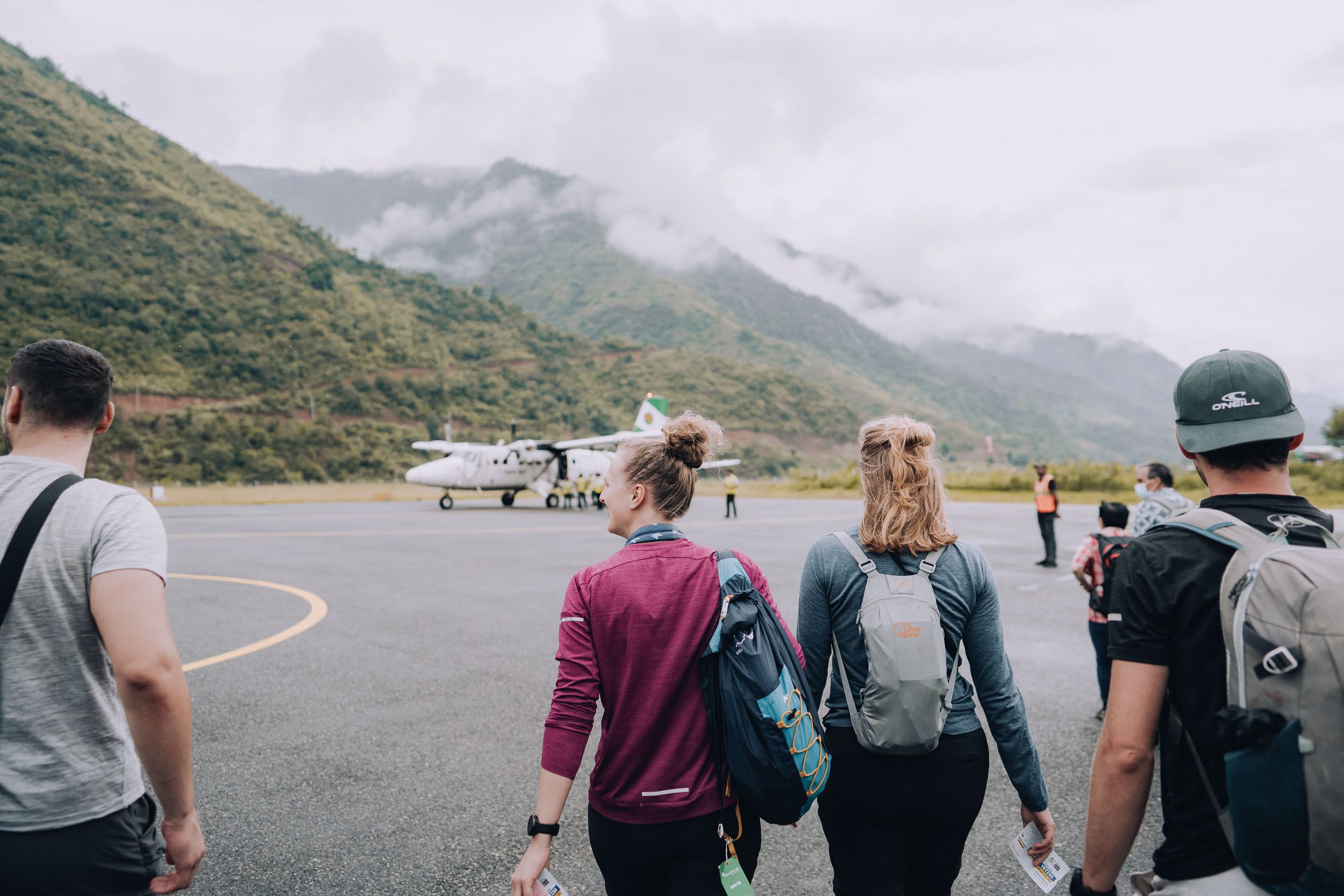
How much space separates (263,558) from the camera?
12.9 meters

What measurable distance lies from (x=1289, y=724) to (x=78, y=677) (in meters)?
2.51

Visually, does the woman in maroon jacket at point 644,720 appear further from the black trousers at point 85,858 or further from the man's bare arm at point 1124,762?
the black trousers at point 85,858

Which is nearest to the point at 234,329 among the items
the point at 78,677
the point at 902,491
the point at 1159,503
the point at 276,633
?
the point at 276,633

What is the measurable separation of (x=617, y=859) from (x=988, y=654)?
121 centimetres

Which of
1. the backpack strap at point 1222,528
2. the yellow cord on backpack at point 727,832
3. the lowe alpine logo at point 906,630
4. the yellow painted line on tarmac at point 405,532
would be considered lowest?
the yellow painted line on tarmac at point 405,532

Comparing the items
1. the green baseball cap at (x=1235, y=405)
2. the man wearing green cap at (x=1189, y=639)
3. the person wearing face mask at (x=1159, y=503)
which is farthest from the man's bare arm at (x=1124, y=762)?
the person wearing face mask at (x=1159, y=503)

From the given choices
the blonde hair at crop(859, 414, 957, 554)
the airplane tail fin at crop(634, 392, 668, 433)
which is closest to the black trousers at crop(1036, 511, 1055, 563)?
the blonde hair at crop(859, 414, 957, 554)

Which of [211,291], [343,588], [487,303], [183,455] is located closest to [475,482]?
[343,588]

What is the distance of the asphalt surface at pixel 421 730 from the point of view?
3.16 meters

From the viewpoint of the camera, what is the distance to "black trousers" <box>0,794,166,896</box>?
5.57ft

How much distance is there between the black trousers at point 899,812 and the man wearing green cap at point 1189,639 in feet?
1.39

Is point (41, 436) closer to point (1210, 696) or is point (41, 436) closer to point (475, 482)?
point (1210, 696)

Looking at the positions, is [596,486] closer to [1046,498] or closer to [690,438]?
[1046,498]

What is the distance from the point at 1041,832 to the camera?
88.2 inches
